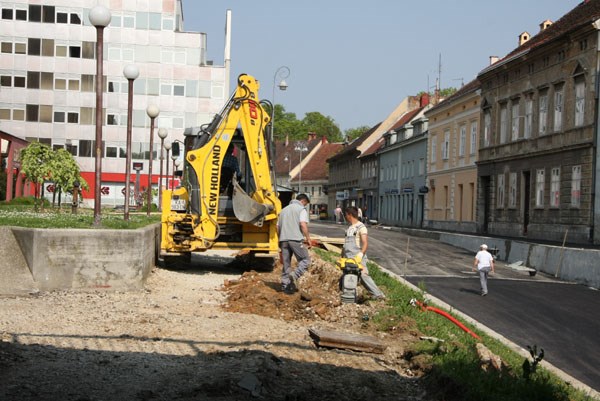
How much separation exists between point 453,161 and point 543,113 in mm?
15481

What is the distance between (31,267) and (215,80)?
177 ft

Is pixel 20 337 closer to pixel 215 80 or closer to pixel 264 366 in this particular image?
pixel 264 366

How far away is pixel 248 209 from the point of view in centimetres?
1758

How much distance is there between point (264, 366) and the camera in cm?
812

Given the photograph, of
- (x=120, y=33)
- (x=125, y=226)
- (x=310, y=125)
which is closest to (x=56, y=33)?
(x=120, y=33)

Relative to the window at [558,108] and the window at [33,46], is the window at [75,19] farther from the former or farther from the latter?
the window at [558,108]

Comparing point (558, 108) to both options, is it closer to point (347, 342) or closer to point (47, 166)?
point (47, 166)

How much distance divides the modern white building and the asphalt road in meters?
36.8

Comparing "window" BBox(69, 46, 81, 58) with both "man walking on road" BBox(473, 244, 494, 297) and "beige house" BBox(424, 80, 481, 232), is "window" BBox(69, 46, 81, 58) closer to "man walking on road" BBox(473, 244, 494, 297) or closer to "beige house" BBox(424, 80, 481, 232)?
"beige house" BBox(424, 80, 481, 232)

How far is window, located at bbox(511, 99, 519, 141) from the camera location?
43.1 m

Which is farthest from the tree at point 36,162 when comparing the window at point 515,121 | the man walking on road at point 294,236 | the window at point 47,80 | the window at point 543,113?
the window at point 47,80

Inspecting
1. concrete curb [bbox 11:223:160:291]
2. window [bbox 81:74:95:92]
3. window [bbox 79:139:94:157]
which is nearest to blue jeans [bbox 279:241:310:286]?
concrete curb [bbox 11:223:160:291]

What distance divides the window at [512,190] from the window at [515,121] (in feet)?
6.28

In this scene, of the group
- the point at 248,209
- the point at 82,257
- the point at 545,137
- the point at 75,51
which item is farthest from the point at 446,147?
the point at 82,257
